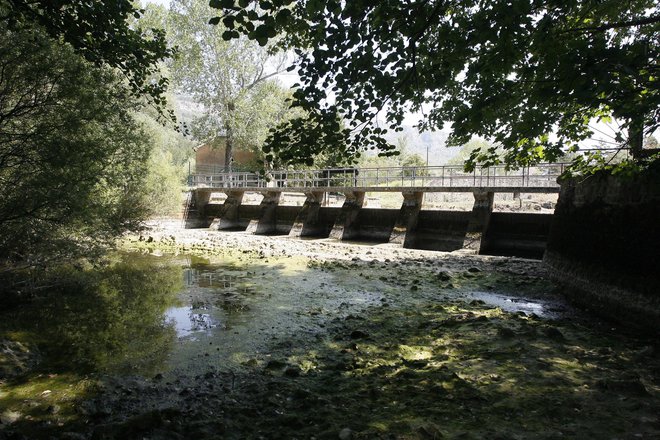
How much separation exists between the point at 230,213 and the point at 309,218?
8.04 m

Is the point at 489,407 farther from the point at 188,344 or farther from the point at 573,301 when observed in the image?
the point at 573,301

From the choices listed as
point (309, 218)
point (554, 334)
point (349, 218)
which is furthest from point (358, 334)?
point (309, 218)

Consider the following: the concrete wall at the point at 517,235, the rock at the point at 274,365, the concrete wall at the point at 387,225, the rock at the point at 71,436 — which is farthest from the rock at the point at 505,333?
the concrete wall at the point at 517,235

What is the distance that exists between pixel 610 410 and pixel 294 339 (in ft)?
13.9

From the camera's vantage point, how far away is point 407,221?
2075 cm

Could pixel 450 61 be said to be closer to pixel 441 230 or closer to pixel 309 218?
pixel 441 230

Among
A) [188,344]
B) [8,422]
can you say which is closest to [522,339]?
[188,344]

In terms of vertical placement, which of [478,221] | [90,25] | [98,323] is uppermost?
[90,25]

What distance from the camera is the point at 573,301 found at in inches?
367

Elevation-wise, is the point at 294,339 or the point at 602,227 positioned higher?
the point at 602,227

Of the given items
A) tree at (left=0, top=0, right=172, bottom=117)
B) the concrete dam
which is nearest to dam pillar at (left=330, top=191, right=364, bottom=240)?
the concrete dam

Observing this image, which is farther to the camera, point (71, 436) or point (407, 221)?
point (407, 221)

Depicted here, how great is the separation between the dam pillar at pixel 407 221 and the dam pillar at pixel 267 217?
32.9 feet

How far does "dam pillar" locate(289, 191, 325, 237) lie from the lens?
81.6 ft
